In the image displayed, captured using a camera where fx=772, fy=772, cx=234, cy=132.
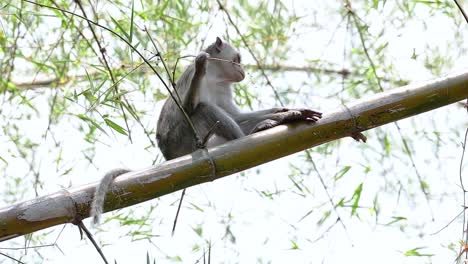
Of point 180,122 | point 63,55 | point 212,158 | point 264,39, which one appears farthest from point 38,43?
point 212,158

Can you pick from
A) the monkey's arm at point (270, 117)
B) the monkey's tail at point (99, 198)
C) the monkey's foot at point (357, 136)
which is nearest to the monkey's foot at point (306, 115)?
the monkey's arm at point (270, 117)

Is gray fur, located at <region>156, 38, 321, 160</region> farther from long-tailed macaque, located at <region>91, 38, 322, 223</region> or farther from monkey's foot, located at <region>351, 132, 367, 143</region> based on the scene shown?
monkey's foot, located at <region>351, 132, 367, 143</region>

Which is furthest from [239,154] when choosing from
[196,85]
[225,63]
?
[225,63]

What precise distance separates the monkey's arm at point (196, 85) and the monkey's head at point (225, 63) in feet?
1.98

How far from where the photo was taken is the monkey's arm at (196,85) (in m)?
4.53

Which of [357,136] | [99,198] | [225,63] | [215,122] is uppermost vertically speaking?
[225,63]

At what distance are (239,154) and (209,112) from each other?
1470mm

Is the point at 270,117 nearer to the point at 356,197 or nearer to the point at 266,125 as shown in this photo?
the point at 266,125

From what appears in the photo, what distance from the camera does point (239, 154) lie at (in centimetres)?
344

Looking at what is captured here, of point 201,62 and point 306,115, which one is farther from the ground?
point 201,62

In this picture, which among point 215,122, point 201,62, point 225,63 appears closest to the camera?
point 201,62

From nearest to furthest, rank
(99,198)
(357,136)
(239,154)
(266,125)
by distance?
(99,198)
(239,154)
(357,136)
(266,125)

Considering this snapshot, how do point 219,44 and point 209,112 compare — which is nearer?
point 209,112

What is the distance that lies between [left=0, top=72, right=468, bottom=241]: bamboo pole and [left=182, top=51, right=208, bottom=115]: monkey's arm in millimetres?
1078
